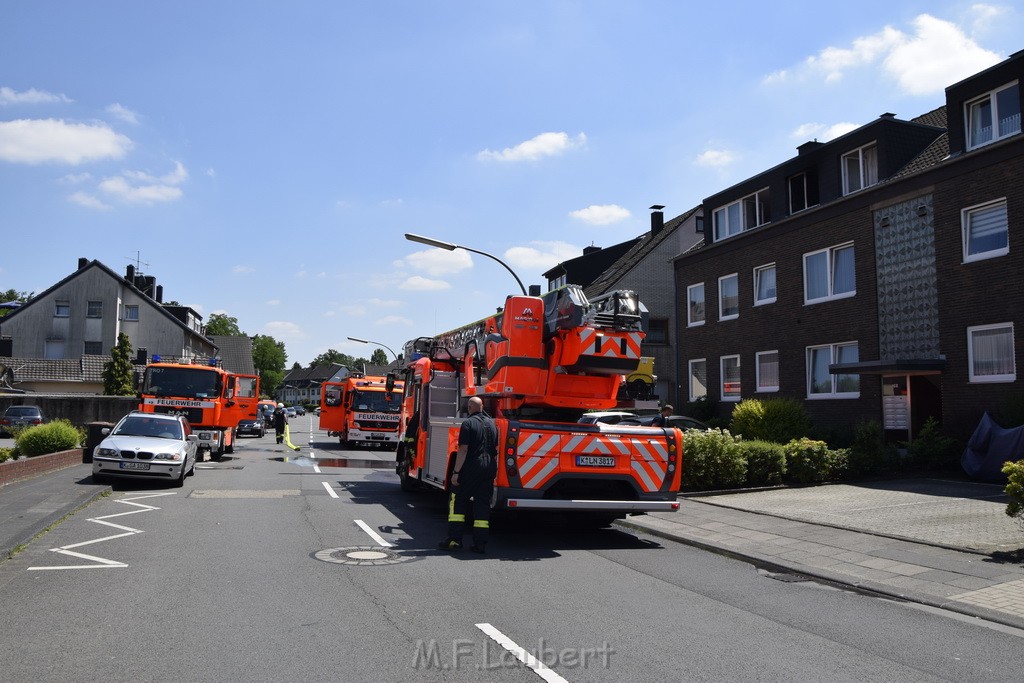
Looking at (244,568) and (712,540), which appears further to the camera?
(712,540)

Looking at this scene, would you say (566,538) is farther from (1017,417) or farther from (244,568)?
(1017,417)

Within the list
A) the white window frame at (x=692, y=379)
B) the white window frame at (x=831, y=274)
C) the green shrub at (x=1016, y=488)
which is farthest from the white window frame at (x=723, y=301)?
the green shrub at (x=1016, y=488)

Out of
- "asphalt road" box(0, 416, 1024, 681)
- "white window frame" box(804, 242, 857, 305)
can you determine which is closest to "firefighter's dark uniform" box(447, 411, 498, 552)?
"asphalt road" box(0, 416, 1024, 681)

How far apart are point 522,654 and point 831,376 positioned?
64.2 ft

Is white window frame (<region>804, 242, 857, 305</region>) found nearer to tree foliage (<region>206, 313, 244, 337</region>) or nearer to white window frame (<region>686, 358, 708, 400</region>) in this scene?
white window frame (<region>686, 358, 708, 400</region>)

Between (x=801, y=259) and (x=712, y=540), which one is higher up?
(x=801, y=259)

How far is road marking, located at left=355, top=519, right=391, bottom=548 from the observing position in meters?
9.38

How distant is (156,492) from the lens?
14406 millimetres

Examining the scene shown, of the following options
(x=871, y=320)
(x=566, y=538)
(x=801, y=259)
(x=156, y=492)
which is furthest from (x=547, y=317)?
(x=801, y=259)

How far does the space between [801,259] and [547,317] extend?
15.9 m

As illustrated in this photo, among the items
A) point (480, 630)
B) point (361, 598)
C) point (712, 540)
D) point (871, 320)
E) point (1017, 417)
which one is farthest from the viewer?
point (871, 320)

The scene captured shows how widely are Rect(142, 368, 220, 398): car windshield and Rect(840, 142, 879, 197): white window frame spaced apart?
61.6ft

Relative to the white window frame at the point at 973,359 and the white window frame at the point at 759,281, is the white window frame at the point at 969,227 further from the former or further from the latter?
the white window frame at the point at 759,281

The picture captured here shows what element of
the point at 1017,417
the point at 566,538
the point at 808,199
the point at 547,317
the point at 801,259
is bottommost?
the point at 566,538
